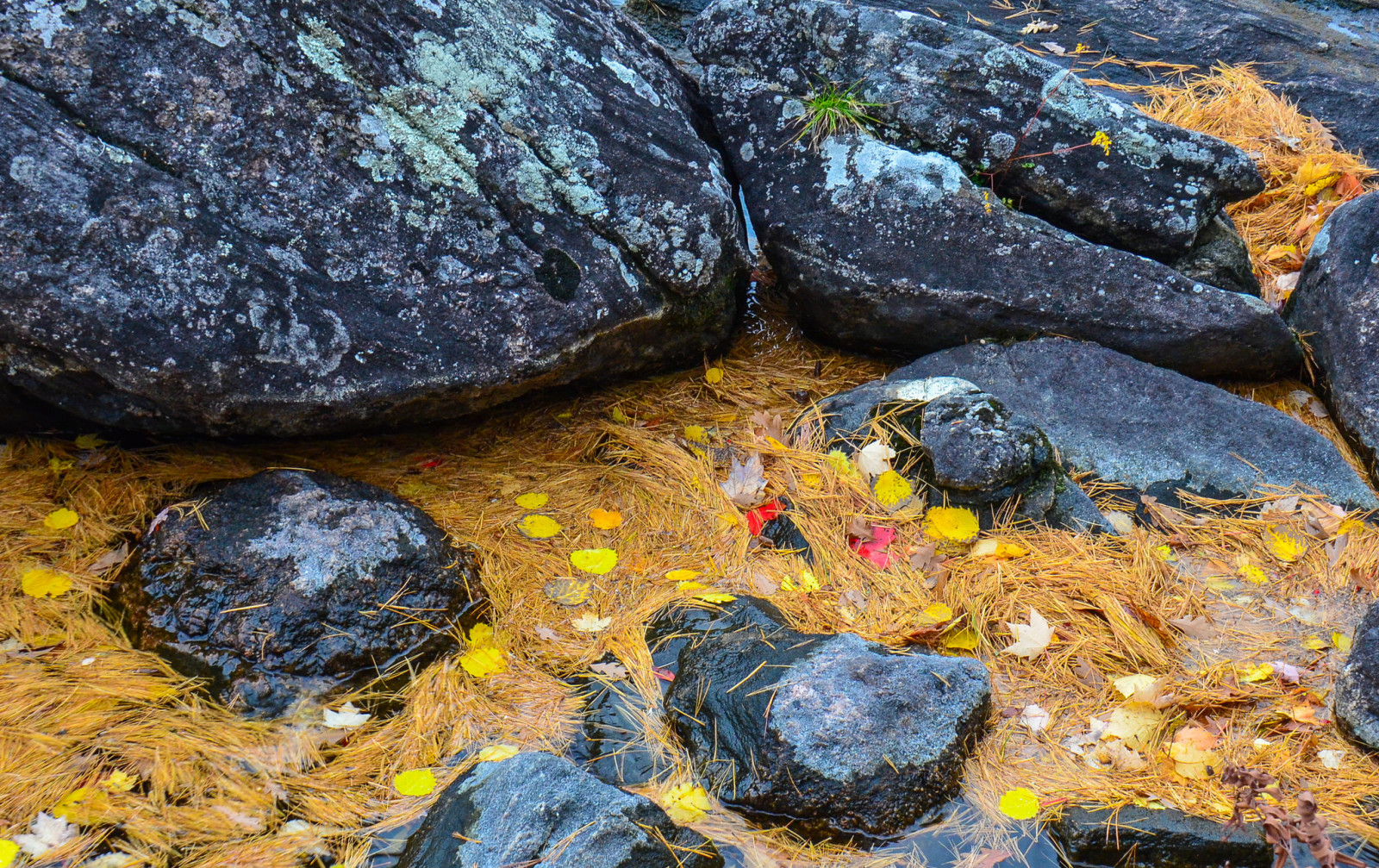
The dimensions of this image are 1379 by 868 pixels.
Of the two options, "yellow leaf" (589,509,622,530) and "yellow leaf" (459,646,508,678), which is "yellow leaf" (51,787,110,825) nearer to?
"yellow leaf" (459,646,508,678)

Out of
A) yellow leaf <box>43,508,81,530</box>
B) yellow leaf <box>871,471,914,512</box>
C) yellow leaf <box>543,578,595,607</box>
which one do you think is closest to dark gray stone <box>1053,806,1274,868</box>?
yellow leaf <box>871,471,914,512</box>

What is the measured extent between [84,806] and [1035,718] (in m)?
2.31

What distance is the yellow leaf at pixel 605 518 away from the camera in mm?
2936

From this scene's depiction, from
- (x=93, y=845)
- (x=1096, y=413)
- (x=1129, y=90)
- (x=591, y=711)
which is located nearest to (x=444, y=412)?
(x=591, y=711)

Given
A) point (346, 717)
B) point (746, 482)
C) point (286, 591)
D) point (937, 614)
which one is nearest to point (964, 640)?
point (937, 614)

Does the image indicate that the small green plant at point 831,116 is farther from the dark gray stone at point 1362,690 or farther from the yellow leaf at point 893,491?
the dark gray stone at point 1362,690

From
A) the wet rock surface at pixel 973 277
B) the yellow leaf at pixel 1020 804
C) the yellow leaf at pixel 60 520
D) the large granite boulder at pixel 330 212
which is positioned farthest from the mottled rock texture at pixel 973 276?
the yellow leaf at pixel 60 520

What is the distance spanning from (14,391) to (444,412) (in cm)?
124

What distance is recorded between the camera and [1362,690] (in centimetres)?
225

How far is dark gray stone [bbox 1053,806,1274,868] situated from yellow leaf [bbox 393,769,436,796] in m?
1.50

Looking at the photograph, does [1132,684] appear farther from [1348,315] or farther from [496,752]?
[1348,315]

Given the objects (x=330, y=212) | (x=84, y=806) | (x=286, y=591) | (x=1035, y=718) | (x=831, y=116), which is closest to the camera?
(x=84, y=806)

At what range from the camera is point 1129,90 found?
4.79m

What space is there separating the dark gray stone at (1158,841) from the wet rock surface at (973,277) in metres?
1.86
